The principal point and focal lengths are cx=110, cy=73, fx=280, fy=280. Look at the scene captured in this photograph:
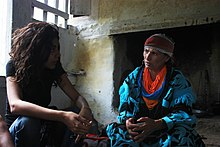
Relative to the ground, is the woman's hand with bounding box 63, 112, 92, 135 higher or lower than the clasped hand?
higher

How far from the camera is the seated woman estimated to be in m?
1.62

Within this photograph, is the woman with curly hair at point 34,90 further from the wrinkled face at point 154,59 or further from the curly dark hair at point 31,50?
the wrinkled face at point 154,59

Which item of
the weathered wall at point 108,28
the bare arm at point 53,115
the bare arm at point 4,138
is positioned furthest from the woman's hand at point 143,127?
the weathered wall at point 108,28

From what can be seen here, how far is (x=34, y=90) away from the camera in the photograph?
162 centimetres

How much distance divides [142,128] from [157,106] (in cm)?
25

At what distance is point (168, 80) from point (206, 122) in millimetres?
1188

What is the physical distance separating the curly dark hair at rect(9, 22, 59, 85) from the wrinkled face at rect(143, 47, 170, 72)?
2.06ft

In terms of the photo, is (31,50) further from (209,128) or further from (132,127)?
(209,128)

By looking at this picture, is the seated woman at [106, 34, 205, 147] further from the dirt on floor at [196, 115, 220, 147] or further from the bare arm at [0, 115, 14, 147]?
the dirt on floor at [196, 115, 220, 147]

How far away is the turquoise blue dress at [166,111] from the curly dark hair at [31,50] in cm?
60

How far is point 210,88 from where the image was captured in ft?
11.4

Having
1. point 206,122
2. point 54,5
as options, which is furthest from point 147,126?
point 54,5

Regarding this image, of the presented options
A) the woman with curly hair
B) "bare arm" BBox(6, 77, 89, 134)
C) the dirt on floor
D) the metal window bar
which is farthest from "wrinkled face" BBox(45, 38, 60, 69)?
the dirt on floor

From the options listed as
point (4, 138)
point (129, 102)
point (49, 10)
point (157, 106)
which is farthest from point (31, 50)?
point (49, 10)
